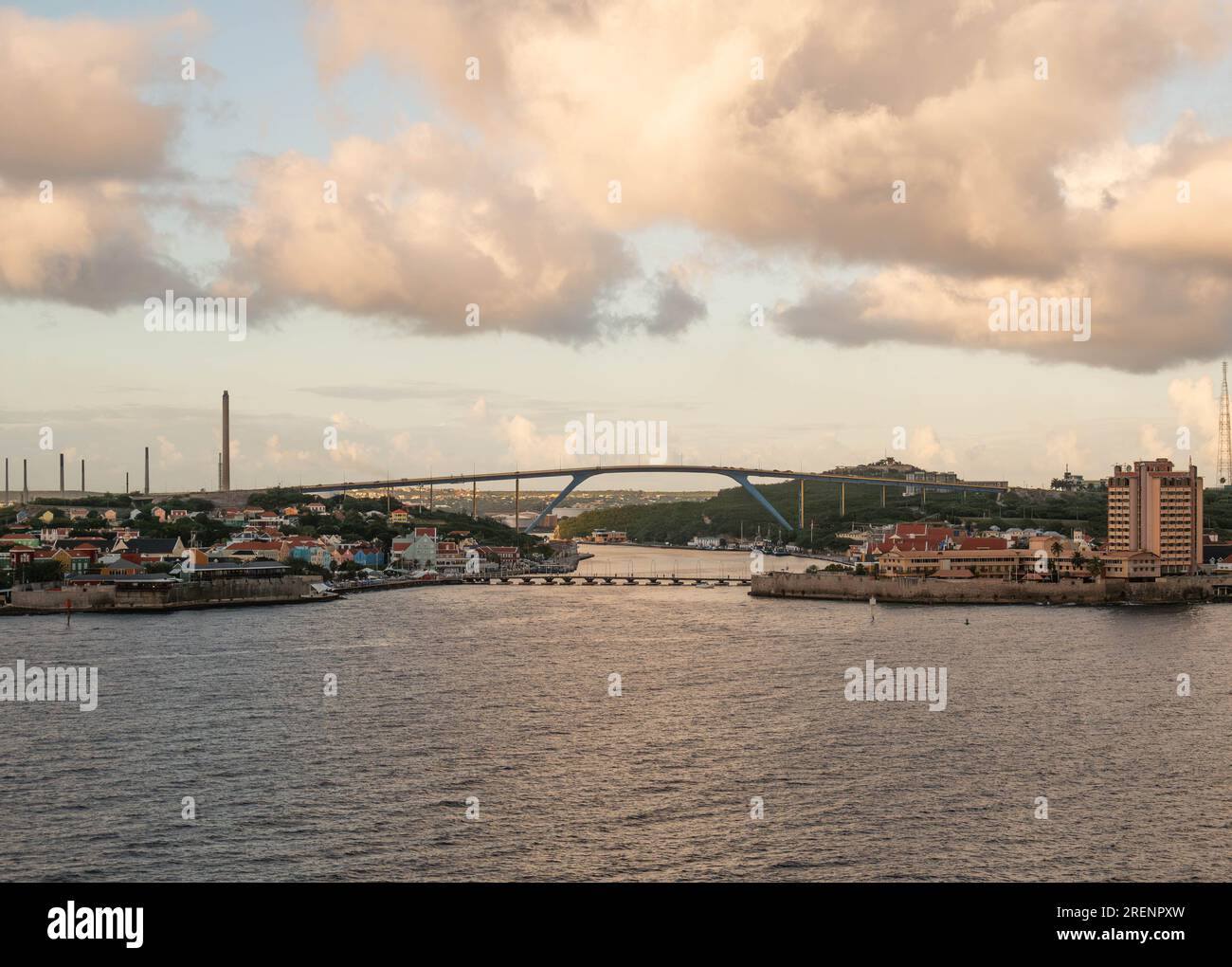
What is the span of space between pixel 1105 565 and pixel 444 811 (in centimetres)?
3913

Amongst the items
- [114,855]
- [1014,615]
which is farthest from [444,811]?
[1014,615]

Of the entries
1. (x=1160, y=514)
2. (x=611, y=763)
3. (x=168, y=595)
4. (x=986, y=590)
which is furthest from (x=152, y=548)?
(x=1160, y=514)

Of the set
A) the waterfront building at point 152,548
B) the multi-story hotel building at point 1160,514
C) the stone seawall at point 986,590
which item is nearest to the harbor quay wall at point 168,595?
the waterfront building at point 152,548

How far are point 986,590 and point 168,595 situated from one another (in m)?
27.4

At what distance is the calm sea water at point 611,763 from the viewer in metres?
9.79

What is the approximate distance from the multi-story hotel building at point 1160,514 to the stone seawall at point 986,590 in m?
2.56

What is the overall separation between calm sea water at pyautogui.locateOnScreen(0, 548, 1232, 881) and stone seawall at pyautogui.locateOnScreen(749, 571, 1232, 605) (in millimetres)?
14758

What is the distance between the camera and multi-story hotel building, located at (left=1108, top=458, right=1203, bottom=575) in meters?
46.8

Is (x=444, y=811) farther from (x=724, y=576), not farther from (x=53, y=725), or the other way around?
(x=724, y=576)

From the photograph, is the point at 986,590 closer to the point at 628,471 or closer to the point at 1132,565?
the point at 1132,565

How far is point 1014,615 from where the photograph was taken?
35.3 m

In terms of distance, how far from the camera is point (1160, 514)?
47.5 metres

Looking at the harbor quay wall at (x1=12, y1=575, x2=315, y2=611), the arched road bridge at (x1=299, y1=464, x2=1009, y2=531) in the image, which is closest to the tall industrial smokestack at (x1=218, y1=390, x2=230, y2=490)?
the arched road bridge at (x1=299, y1=464, x2=1009, y2=531)

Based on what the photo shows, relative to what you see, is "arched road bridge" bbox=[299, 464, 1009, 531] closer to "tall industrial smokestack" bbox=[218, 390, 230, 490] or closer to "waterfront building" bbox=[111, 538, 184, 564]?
"tall industrial smokestack" bbox=[218, 390, 230, 490]
